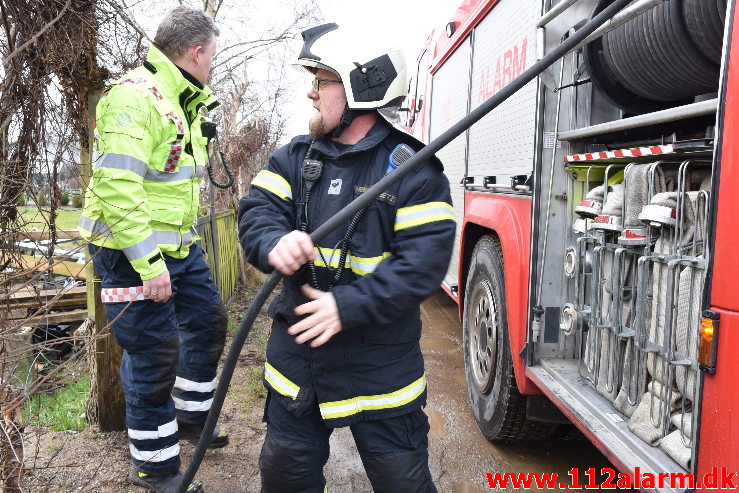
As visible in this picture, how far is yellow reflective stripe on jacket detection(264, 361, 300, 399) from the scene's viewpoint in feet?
6.54

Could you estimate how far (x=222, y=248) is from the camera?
22.1 feet

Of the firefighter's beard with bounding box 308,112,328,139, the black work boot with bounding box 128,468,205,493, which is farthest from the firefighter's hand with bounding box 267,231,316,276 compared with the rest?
the black work boot with bounding box 128,468,205,493

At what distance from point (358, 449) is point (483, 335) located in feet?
5.81

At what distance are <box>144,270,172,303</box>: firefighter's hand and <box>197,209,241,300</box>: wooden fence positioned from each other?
9.59ft

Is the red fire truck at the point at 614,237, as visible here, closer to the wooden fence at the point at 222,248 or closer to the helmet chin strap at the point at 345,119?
the helmet chin strap at the point at 345,119

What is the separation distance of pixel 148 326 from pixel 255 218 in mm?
1052

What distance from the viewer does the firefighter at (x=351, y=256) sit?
188cm

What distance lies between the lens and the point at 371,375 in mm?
1950

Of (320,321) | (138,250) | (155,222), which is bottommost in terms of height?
(320,321)

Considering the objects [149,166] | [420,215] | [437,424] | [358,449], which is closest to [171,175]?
[149,166]

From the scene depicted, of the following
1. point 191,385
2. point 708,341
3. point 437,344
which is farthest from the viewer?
point 437,344

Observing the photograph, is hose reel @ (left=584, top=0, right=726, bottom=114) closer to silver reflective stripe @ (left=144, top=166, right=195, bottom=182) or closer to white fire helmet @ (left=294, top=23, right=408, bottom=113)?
white fire helmet @ (left=294, top=23, right=408, bottom=113)

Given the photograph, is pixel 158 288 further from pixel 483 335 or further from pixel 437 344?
pixel 437 344

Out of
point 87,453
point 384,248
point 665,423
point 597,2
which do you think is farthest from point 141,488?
point 597,2
